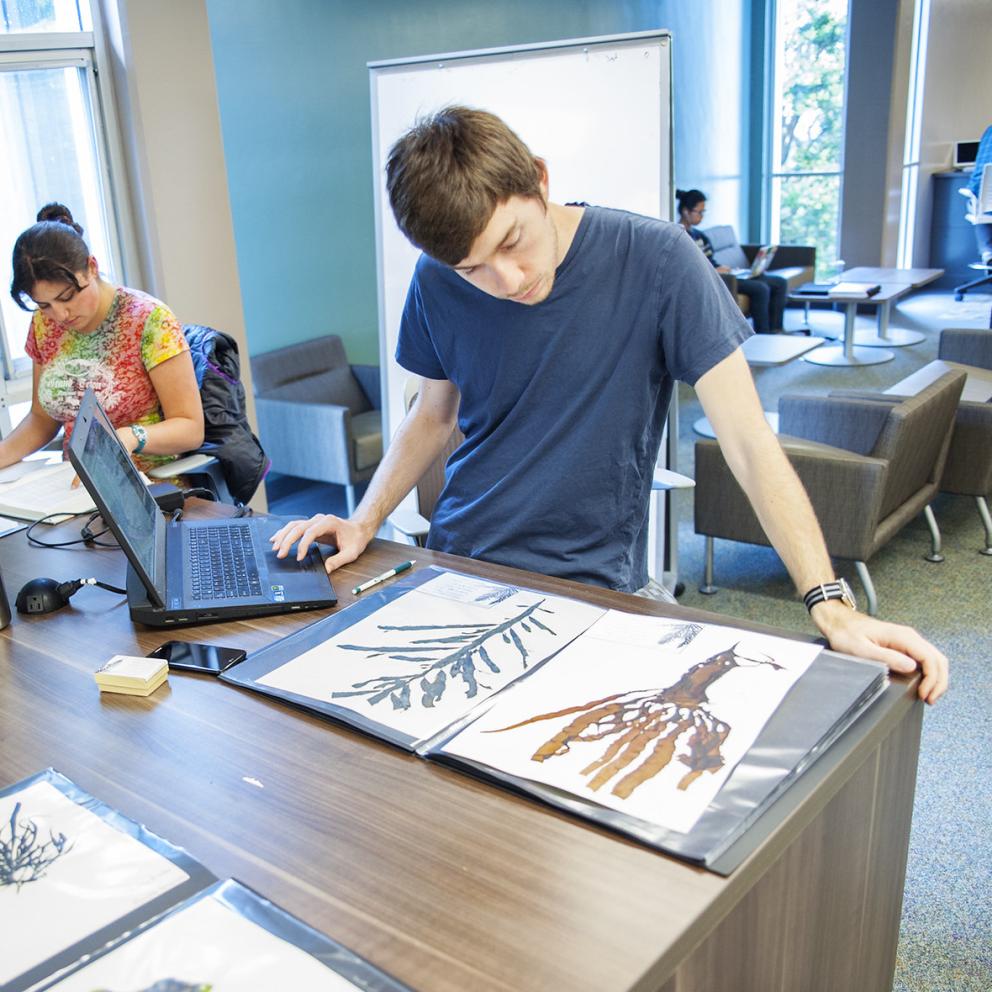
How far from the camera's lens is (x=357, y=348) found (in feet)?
16.3

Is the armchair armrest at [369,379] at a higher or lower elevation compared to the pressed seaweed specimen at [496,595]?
lower

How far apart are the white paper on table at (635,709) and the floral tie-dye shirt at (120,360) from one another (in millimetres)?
1578

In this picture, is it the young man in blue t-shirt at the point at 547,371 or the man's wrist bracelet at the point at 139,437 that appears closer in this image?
the young man in blue t-shirt at the point at 547,371

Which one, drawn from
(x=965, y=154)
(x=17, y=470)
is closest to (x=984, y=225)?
(x=965, y=154)

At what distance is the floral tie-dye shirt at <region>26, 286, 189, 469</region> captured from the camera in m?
2.47

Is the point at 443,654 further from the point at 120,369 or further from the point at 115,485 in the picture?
the point at 120,369

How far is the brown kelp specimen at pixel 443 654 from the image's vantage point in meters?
1.19

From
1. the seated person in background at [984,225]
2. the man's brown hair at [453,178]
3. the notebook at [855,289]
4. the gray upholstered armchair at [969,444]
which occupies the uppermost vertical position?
the man's brown hair at [453,178]

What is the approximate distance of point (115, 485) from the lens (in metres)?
1.48

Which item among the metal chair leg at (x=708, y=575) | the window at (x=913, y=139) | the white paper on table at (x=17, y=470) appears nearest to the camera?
the white paper on table at (x=17, y=470)

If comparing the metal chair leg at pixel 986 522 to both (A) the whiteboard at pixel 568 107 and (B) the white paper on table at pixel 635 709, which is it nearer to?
(A) the whiteboard at pixel 568 107

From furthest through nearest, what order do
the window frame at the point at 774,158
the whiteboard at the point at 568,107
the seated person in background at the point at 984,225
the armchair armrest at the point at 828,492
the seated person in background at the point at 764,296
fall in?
the window frame at the point at 774,158, the seated person in background at the point at 984,225, the seated person in background at the point at 764,296, the armchair armrest at the point at 828,492, the whiteboard at the point at 568,107

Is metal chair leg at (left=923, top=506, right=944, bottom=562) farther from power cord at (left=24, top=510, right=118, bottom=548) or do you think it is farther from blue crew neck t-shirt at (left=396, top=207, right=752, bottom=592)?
power cord at (left=24, top=510, right=118, bottom=548)

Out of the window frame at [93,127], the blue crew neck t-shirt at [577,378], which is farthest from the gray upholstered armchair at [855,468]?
the window frame at [93,127]
